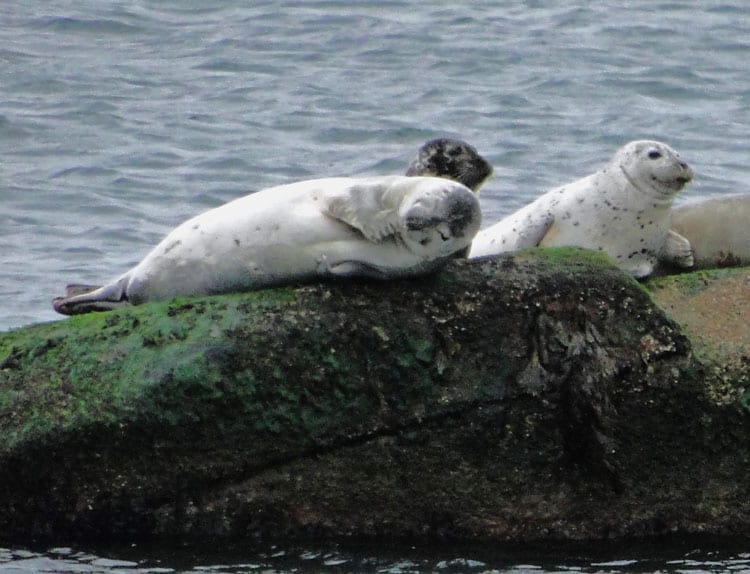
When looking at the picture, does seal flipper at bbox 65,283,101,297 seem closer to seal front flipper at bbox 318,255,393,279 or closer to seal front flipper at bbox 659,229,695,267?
seal front flipper at bbox 318,255,393,279

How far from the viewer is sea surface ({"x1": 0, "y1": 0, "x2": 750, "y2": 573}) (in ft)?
40.1

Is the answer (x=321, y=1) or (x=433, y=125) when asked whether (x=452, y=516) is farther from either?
(x=321, y=1)

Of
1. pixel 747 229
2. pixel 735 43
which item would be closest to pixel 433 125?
pixel 735 43

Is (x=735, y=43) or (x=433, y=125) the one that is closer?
(x=433, y=125)

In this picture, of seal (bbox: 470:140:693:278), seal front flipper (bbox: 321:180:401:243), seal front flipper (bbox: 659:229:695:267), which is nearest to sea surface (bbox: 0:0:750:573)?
seal (bbox: 470:140:693:278)

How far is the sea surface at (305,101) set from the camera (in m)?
12.2

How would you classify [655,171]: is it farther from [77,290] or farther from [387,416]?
[77,290]

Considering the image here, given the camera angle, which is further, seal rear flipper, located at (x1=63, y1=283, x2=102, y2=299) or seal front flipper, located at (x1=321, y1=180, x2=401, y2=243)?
seal rear flipper, located at (x1=63, y1=283, x2=102, y2=299)

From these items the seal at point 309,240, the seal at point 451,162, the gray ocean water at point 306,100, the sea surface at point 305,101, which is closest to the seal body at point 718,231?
the seal at point 451,162

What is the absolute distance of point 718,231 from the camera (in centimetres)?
741

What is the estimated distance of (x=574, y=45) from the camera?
57.1 feet

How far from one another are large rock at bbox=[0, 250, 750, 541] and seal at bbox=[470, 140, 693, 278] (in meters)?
1.26

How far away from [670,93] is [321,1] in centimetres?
467

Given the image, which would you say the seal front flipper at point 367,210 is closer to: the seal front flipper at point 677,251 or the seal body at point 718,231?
the seal front flipper at point 677,251
